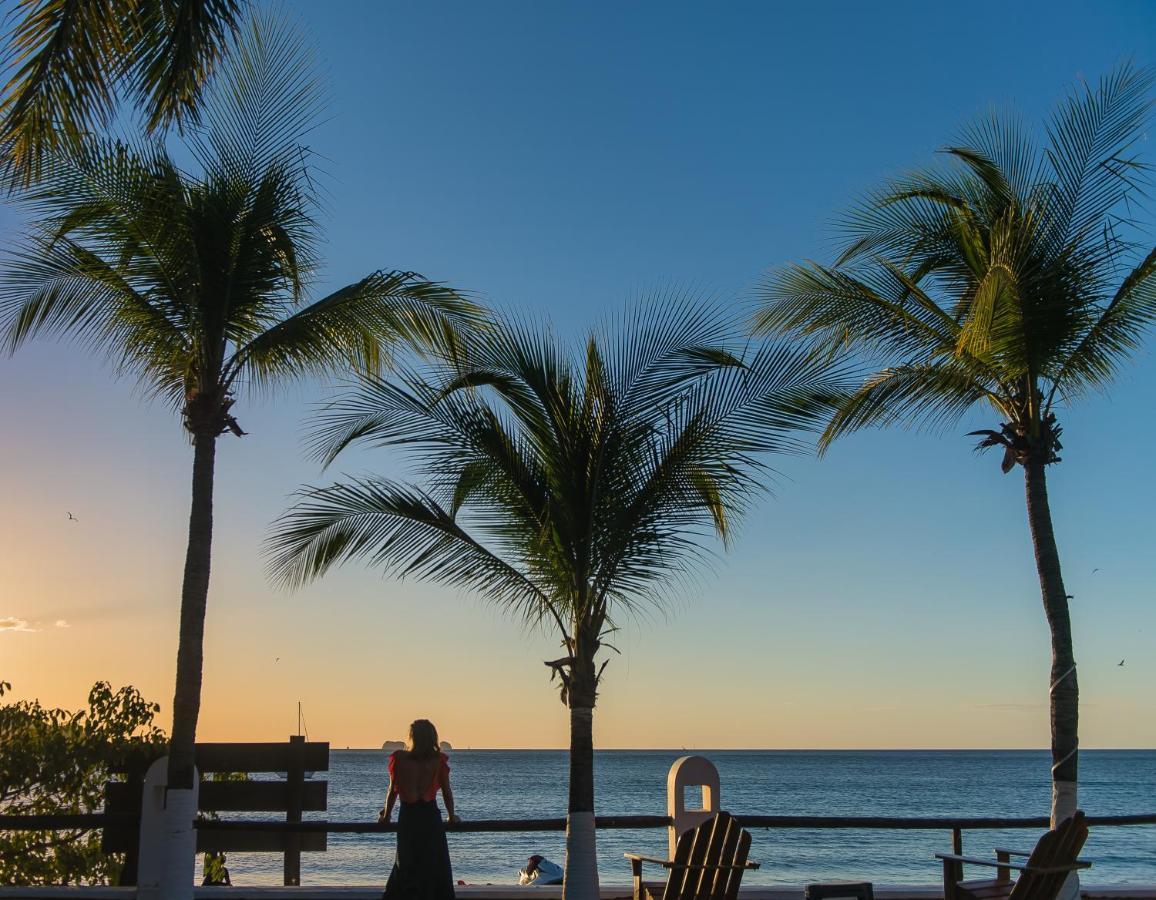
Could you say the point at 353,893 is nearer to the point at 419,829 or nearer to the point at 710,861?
the point at 419,829

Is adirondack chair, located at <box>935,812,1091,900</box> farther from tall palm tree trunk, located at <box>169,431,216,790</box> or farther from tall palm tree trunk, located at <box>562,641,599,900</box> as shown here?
tall palm tree trunk, located at <box>169,431,216,790</box>

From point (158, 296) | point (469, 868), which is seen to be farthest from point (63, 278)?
point (469, 868)

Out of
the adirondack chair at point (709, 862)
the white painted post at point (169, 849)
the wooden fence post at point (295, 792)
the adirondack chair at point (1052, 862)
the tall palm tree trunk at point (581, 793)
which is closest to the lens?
the adirondack chair at point (1052, 862)

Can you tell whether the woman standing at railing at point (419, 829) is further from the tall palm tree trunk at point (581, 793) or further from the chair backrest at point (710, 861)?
the chair backrest at point (710, 861)

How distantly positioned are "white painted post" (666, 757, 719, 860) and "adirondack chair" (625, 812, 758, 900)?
1.26 meters

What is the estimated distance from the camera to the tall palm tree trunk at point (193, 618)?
7945 mm

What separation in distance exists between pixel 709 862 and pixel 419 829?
179 cm

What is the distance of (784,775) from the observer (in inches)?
3322

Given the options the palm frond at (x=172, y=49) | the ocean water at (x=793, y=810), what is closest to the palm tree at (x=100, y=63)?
the palm frond at (x=172, y=49)

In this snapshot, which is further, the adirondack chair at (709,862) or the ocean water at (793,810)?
the ocean water at (793,810)

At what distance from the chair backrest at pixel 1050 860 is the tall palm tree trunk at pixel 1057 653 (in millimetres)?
1144

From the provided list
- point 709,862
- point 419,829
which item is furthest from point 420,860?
point 709,862

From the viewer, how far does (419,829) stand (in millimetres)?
7141

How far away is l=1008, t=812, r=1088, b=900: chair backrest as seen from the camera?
6.78 metres
